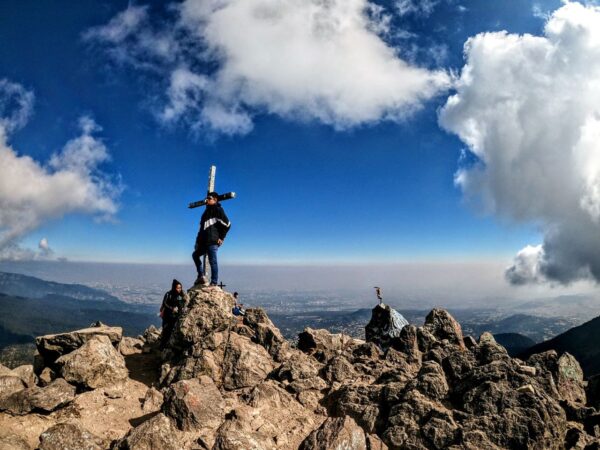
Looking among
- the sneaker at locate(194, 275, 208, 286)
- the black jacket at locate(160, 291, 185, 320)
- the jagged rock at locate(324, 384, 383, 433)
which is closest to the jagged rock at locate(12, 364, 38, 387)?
the black jacket at locate(160, 291, 185, 320)

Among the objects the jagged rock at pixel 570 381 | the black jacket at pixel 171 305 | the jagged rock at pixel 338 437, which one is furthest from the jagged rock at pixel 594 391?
the black jacket at pixel 171 305

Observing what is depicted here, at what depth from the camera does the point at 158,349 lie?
21.1m

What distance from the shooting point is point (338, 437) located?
1119 centimetres

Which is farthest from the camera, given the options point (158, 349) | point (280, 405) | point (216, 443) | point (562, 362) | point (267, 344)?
point (158, 349)

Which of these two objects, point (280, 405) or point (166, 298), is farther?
point (166, 298)

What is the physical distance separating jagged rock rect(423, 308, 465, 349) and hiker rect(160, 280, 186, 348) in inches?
637

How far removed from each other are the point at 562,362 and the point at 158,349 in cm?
2277

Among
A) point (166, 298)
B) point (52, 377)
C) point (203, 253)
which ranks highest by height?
point (203, 253)

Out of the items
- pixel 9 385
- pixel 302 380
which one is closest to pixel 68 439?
pixel 9 385

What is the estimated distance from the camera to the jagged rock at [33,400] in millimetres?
12781

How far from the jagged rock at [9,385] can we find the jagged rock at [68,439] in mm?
5619

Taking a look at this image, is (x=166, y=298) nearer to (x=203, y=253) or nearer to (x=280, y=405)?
(x=203, y=253)

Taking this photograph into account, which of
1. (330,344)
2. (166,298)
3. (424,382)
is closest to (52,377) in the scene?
(166,298)

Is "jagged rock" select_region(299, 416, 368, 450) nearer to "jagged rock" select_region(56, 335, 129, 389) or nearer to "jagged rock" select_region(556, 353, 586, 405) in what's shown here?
"jagged rock" select_region(56, 335, 129, 389)
